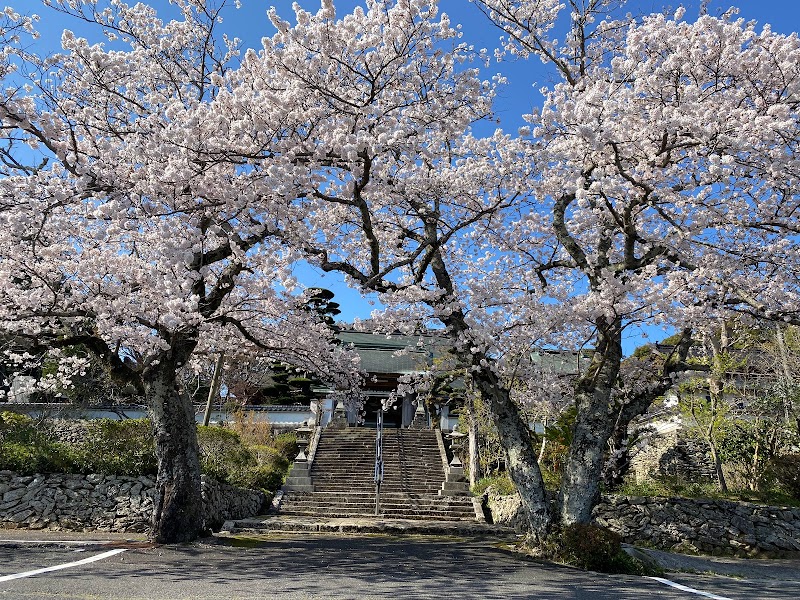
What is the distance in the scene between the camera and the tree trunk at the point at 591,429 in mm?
8367

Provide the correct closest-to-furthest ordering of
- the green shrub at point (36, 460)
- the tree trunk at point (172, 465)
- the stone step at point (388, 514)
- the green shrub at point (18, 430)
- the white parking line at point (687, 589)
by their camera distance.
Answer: the white parking line at point (687, 589)
the tree trunk at point (172, 465)
the green shrub at point (36, 460)
the green shrub at point (18, 430)
the stone step at point (388, 514)

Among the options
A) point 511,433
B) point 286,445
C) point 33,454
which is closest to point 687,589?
point 511,433

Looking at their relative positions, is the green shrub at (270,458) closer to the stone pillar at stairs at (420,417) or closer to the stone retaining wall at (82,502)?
the stone retaining wall at (82,502)

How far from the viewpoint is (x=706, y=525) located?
36.3 ft

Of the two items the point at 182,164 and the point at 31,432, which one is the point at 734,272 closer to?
the point at 182,164

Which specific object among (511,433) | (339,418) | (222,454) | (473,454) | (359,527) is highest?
(339,418)

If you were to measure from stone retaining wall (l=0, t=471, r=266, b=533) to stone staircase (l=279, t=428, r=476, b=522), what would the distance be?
148 inches

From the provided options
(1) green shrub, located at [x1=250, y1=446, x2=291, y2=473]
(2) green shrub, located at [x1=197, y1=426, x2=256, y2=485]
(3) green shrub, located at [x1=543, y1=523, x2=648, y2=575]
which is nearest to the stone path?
(2) green shrub, located at [x1=197, y1=426, x2=256, y2=485]

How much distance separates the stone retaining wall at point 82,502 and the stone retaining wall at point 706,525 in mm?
7032

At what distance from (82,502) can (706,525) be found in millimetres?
11663

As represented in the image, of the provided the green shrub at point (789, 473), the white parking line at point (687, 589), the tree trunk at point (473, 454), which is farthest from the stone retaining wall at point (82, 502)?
the green shrub at point (789, 473)

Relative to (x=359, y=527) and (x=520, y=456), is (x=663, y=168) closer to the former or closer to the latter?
(x=520, y=456)

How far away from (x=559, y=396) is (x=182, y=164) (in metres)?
7.42

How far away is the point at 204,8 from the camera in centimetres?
895
